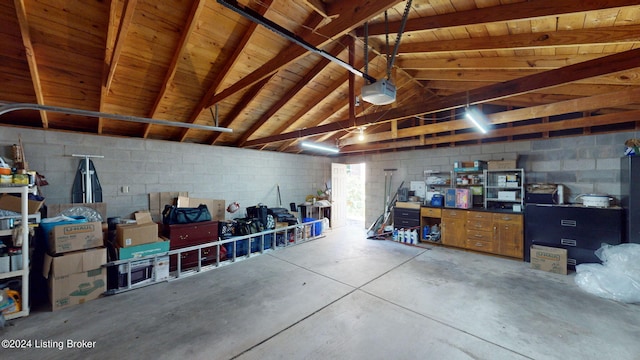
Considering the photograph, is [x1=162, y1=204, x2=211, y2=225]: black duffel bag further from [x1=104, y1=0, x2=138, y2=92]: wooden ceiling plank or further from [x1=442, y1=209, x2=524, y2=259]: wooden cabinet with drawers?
[x1=442, y1=209, x2=524, y2=259]: wooden cabinet with drawers

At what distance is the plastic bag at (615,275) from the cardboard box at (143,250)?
250 inches

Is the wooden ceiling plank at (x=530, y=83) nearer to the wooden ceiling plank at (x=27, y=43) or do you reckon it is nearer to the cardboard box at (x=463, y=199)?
the cardboard box at (x=463, y=199)

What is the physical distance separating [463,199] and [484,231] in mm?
788

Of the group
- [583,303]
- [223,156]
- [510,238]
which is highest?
[223,156]

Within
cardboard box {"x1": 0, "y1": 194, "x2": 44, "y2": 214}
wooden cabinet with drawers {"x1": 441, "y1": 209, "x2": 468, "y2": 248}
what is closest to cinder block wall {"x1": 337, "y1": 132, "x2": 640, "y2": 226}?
wooden cabinet with drawers {"x1": 441, "y1": 209, "x2": 468, "y2": 248}

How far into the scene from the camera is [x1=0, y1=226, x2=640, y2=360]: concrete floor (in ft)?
7.30

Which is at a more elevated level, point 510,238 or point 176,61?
point 176,61

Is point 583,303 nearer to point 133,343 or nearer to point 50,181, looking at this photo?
point 133,343

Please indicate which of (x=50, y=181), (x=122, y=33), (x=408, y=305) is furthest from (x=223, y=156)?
(x=408, y=305)

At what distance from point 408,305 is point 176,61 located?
14.5 feet

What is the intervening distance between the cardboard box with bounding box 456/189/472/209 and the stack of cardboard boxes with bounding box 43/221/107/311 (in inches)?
259

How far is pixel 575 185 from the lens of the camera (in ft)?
15.5

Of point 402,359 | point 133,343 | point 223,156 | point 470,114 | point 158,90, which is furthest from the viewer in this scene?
point 223,156

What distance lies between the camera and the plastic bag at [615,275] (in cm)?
312
